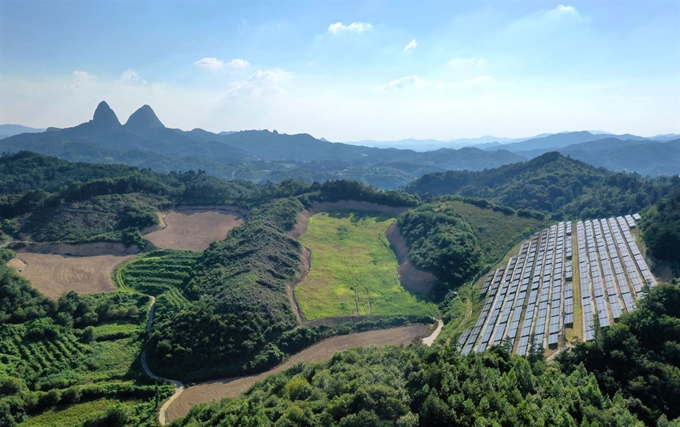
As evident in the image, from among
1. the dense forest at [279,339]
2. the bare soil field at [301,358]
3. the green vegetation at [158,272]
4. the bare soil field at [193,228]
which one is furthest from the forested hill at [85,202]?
the bare soil field at [301,358]

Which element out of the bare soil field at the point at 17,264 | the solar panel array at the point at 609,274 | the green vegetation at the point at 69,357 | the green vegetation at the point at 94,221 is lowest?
the green vegetation at the point at 69,357

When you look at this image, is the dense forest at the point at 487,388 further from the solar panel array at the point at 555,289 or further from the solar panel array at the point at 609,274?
the solar panel array at the point at 609,274

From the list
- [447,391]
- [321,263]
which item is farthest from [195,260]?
[447,391]

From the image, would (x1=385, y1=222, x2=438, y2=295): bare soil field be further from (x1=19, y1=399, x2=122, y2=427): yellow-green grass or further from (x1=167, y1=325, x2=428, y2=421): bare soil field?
(x1=19, y1=399, x2=122, y2=427): yellow-green grass

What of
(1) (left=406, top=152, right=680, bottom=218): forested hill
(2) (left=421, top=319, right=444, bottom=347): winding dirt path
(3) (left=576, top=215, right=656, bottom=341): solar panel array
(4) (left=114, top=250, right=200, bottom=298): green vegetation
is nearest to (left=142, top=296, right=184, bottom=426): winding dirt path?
(4) (left=114, top=250, right=200, bottom=298): green vegetation

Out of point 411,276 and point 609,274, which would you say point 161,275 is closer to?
point 411,276
